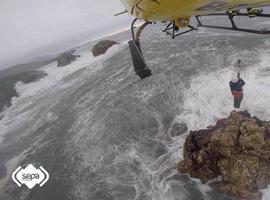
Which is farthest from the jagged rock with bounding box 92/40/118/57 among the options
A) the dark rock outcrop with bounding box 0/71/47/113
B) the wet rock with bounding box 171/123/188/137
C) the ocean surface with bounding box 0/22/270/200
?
the wet rock with bounding box 171/123/188/137

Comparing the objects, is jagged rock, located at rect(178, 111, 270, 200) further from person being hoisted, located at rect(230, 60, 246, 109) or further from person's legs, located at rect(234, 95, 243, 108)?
person's legs, located at rect(234, 95, 243, 108)

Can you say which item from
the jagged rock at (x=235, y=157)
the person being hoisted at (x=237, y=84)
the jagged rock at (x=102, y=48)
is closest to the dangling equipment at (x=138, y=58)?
the jagged rock at (x=235, y=157)

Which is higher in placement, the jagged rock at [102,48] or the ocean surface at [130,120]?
the jagged rock at [102,48]

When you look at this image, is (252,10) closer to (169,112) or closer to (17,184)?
(169,112)

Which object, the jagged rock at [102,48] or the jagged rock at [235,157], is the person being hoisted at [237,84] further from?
the jagged rock at [102,48]

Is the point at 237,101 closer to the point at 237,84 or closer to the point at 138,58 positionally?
the point at 237,84

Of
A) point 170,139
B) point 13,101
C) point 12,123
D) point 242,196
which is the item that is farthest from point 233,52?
point 13,101

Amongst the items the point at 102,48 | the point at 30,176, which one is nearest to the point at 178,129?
the point at 30,176
